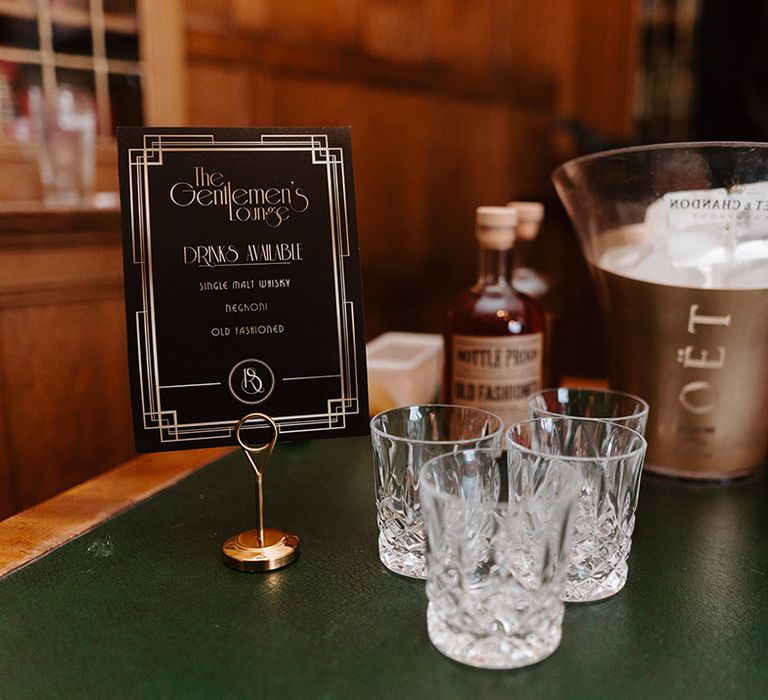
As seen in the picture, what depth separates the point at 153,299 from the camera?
70 centimetres

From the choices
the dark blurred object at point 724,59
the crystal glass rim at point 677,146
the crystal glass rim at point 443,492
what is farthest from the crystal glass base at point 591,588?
the dark blurred object at point 724,59

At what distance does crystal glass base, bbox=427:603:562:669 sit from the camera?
57 cm

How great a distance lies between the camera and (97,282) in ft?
5.66

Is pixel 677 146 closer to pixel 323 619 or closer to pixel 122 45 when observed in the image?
pixel 323 619

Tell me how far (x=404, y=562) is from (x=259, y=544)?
0.13 m

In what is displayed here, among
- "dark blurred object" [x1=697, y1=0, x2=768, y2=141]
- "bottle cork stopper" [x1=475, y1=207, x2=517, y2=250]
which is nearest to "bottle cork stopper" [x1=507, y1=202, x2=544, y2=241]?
"bottle cork stopper" [x1=475, y1=207, x2=517, y2=250]

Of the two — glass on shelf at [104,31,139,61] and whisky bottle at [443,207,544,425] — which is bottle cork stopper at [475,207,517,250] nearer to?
whisky bottle at [443,207,544,425]

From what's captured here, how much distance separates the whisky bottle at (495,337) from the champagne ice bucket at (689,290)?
96 mm

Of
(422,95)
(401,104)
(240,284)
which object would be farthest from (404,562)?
(422,95)

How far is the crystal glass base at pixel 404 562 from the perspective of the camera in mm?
709

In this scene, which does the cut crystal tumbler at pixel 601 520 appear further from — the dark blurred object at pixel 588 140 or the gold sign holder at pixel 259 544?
the dark blurred object at pixel 588 140

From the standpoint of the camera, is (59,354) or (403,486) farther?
(59,354)

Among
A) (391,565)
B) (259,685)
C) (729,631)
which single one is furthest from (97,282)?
(729,631)

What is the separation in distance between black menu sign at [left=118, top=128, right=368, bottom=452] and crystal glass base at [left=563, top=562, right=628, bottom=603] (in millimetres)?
228
